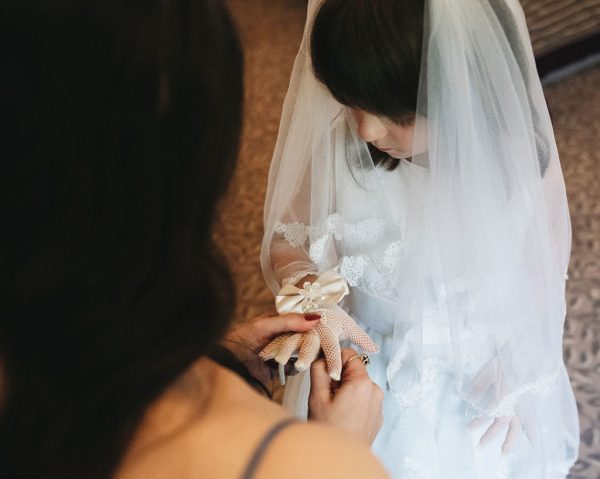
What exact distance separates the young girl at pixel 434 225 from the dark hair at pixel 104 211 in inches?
16.3

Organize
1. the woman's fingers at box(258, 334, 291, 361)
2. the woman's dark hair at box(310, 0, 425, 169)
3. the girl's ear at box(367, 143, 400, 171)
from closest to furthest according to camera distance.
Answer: the woman's dark hair at box(310, 0, 425, 169) < the woman's fingers at box(258, 334, 291, 361) < the girl's ear at box(367, 143, 400, 171)

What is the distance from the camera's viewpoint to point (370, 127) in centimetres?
88

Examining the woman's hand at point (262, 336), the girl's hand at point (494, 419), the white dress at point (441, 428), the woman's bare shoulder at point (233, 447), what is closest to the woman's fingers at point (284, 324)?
the woman's hand at point (262, 336)

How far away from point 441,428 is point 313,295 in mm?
324

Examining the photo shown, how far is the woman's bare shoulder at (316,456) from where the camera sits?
0.45 metres

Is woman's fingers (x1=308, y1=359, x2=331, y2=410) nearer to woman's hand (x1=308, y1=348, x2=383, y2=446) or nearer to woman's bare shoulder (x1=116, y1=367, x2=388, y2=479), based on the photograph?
woman's hand (x1=308, y1=348, x2=383, y2=446)

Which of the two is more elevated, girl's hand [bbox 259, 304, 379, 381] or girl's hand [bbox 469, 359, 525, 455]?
girl's hand [bbox 259, 304, 379, 381]

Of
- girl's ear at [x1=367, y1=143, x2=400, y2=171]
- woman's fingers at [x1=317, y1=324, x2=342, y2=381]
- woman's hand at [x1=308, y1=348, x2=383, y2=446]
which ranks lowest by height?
woman's hand at [x1=308, y1=348, x2=383, y2=446]

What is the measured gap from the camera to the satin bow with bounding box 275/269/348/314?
979mm

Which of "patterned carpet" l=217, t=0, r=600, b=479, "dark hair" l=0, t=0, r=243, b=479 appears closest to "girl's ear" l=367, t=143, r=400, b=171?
"patterned carpet" l=217, t=0, r=600, b=479

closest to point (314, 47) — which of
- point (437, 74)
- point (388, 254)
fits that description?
point (437, 74)

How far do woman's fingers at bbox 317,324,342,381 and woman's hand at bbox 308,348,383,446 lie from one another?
0.01 m

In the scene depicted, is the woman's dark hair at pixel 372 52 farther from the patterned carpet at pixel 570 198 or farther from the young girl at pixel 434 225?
the patterned carpet at pixel 570 198

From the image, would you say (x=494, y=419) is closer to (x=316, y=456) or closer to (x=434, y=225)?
(x=434, y=225)
